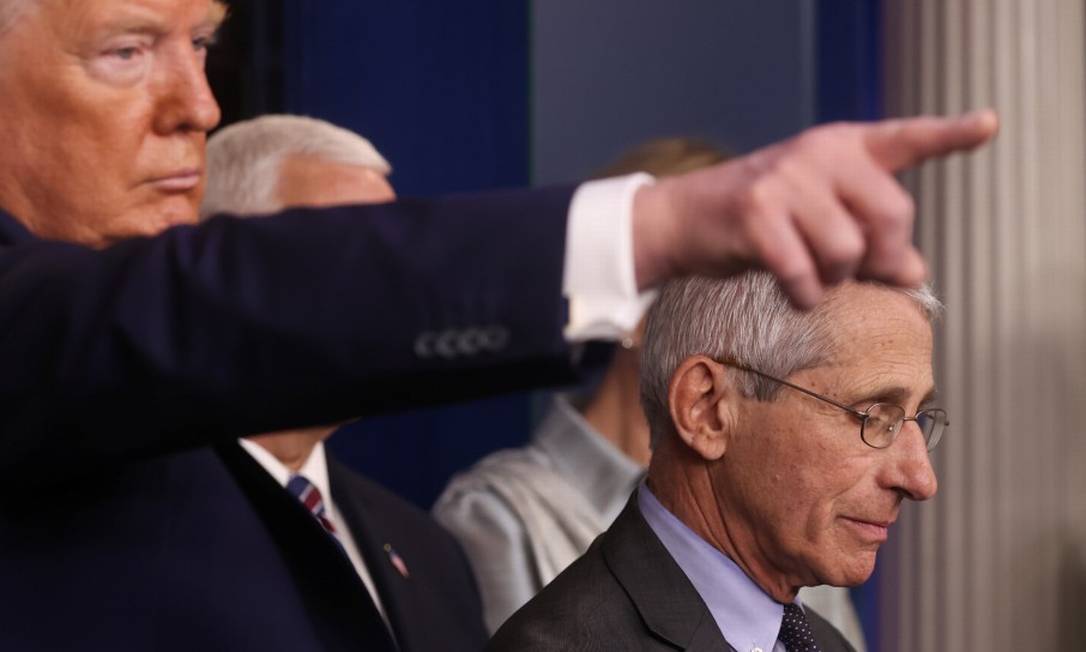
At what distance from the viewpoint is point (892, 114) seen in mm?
3482

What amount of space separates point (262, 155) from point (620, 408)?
2.79 ft

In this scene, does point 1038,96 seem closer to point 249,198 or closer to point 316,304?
point 249,198

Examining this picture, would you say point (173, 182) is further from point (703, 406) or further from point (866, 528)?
point (866, 528)

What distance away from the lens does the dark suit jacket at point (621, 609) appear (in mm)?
1761

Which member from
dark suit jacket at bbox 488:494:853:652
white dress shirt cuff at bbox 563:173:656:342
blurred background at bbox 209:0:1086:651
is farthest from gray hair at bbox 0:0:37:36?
blurred background at bbox 209:0:1086:651

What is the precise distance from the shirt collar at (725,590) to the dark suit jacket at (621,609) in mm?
39

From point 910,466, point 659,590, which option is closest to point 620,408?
point 910,466

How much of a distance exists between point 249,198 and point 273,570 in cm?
137

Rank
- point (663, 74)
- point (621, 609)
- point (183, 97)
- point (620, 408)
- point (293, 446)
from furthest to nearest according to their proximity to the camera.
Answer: point (663, 74) → point (620, 408) → point (293, 446) → point (621, 609) → point (183, 97)

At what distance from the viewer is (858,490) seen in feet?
6.51

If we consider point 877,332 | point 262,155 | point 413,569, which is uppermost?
point 262,155

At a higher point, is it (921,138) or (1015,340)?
(921,138)

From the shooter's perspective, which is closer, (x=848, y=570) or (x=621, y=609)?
(x=621, y=609)

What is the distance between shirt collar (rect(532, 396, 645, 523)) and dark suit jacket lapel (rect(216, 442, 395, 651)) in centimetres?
152
